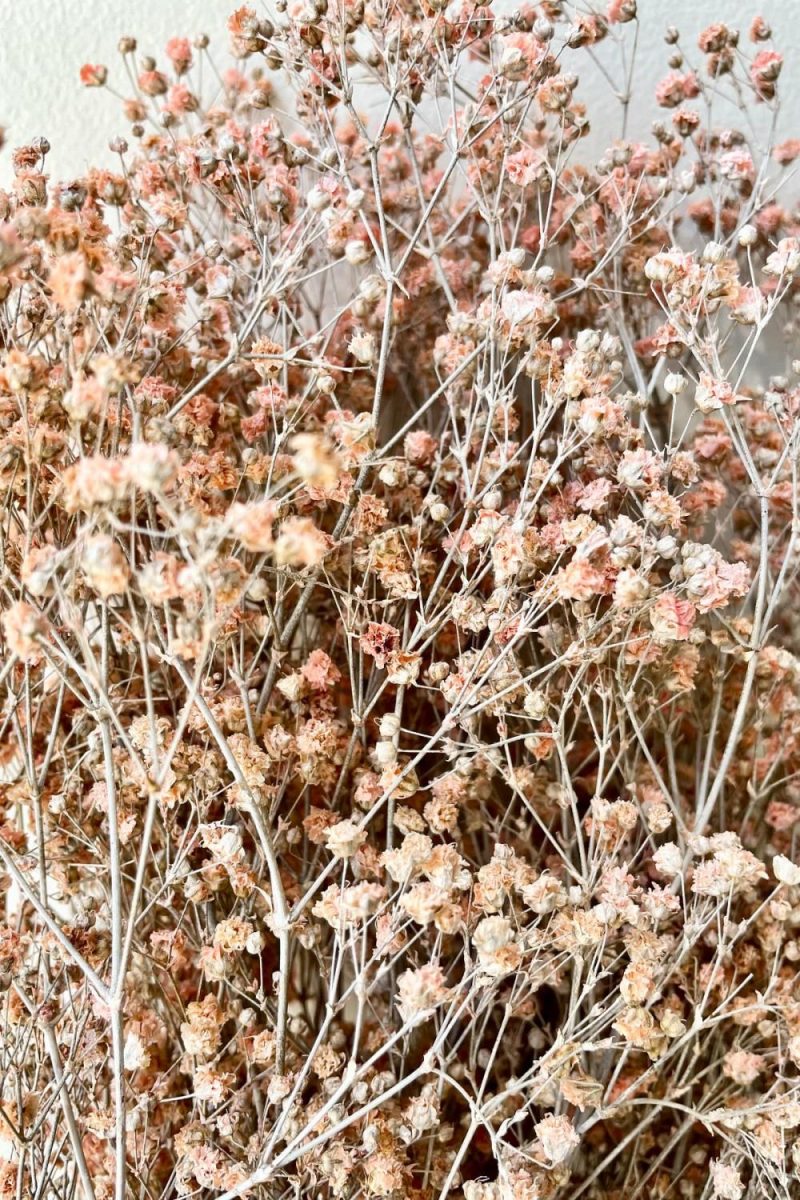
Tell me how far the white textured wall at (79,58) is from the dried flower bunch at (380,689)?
0.12 metres

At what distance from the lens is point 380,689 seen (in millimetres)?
644

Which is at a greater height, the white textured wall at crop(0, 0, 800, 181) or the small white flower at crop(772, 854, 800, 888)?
the white textured wall at crop(0, 0, 800, 181)

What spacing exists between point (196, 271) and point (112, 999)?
552 millimetres

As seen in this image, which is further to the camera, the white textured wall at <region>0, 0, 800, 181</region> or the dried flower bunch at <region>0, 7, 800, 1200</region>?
the white textured wall at <region>0, 0, 800, 181</region>

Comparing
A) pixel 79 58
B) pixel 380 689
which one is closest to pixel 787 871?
pixel 380 689

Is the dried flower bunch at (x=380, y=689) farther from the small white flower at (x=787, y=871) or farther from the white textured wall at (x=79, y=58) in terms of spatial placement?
the white textured wall at (x=79, y=58)

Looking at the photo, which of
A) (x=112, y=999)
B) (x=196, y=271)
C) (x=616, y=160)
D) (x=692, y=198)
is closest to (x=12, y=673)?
(x=112, y=999)

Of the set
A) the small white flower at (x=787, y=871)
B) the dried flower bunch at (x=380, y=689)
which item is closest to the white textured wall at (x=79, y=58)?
the dried flower bunch at (x=380, y=689)

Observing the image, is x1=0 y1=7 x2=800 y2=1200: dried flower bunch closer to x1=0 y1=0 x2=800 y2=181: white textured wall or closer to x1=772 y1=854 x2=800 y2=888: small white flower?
x1=772 y1=854 x2=800 y2=888: small white flower

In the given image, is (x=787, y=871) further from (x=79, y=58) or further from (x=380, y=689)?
(x=79, y=58)

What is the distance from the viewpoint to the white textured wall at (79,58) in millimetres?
979

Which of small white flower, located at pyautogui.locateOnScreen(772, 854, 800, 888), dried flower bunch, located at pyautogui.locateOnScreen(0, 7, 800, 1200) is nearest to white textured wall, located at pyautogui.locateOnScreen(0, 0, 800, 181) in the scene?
dried flower bunch, located at pyautogui.locateOnScreen(0, 7, 800, 1200)

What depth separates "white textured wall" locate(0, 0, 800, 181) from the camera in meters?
0.98

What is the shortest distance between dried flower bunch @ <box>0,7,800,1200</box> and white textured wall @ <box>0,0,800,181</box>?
12 cm
